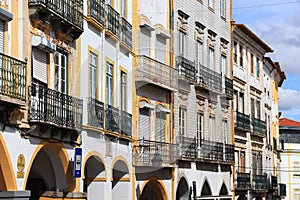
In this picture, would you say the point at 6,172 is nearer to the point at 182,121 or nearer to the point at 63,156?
the point at 63,156

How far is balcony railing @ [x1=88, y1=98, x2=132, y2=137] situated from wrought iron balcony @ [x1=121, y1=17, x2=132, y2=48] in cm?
261

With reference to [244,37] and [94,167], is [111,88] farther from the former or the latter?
[244,37]

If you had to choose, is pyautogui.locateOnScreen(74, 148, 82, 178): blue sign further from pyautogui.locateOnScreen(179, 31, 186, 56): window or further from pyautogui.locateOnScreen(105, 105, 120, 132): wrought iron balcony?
pyautogui.locateOnScreen(179, 31, 186, 56): window

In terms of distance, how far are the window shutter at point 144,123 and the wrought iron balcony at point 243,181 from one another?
13639 mm

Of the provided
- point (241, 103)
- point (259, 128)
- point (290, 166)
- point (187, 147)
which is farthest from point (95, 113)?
point (290, 166)

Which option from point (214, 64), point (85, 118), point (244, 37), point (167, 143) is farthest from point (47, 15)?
point (244, 37)

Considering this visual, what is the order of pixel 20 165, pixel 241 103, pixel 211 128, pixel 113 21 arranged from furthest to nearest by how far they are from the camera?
1. pixel 241 103
2. pixel 211 128
3. pixel 113 21
4. pixel 20 165

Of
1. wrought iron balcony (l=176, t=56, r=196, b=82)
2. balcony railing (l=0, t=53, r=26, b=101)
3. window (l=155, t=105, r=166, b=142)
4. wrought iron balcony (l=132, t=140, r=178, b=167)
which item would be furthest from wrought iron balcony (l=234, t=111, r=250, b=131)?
balcony railing (l=0, t=53, r=26, b=101)

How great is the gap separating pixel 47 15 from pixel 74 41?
2646 millimetres

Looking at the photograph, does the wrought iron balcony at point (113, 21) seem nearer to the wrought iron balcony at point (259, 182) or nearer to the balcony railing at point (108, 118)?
the balcony railing at point (108, 118)

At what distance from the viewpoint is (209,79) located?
3666 centimetres

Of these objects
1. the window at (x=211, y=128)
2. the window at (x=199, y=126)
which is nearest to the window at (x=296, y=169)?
the window at (x=211, y=128)

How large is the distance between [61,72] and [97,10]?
361 centimetres

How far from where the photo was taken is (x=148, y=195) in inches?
1220
